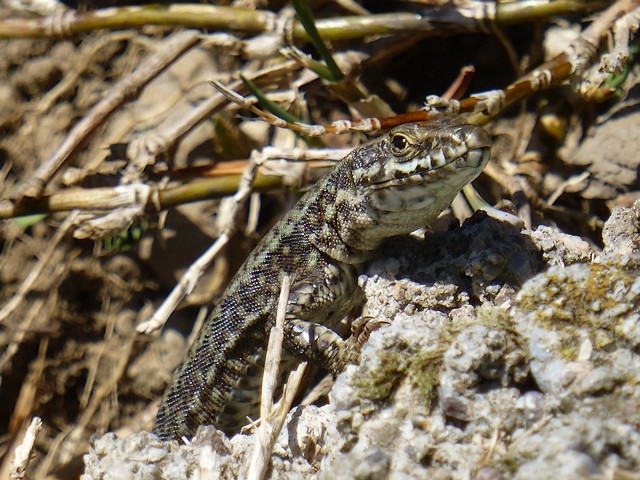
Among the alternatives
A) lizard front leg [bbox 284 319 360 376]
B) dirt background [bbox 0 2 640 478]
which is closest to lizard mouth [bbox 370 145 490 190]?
lizard front leg [bbox 284 319 360 376]

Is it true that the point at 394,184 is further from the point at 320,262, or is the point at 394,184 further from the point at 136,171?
the point at 136,171

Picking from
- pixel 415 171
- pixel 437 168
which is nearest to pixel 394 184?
pixel 415 171

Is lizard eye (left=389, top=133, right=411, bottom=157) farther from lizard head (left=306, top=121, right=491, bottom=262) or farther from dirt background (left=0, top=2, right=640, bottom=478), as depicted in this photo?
dirt background (left=0, top=2, right=640, bottom=478)

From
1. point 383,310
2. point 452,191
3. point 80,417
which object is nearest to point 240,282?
point 383,310

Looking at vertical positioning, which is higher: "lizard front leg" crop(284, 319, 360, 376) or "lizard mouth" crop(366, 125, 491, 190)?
"lizard mouth" crop(366, 125, 491, 190)

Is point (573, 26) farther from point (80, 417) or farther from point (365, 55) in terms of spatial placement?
point (80, 417)

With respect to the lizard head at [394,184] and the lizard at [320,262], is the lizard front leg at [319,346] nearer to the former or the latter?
the lizard at [320,262]
